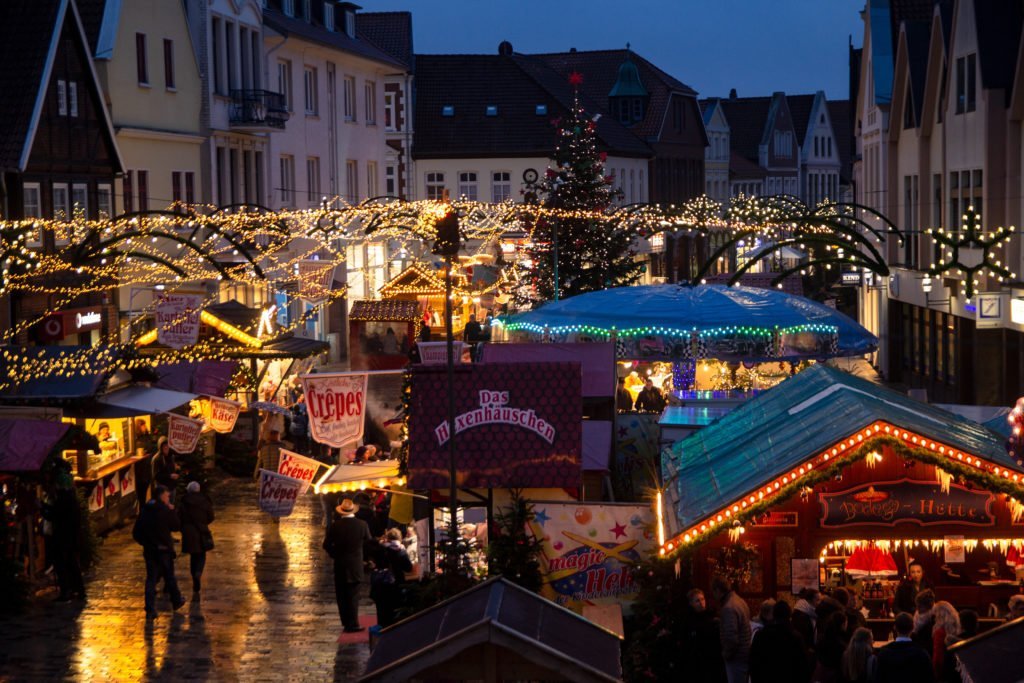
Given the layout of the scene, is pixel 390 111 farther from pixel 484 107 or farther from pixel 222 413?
pixel 222 413

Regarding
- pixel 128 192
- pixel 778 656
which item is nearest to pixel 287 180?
pixel 128 192

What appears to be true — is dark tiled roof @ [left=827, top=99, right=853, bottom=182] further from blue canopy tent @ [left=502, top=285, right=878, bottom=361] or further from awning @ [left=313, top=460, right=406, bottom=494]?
awning @ [left=313, top=460, right=406, bottom=494]

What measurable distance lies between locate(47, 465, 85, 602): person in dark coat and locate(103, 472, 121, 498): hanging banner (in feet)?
13.3

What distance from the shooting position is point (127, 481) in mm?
Result: 25422

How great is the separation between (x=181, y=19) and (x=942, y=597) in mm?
29139

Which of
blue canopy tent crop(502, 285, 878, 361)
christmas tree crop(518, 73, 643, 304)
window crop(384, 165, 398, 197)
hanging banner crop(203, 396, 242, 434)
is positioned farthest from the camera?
window crop(384, 165, 398, 197)

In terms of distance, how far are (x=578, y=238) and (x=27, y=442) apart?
25.3 metres

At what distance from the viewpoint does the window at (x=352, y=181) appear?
54.5 meters

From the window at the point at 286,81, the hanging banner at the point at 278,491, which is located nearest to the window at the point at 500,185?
the window at the point at 286,81

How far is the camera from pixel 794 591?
1547 cm

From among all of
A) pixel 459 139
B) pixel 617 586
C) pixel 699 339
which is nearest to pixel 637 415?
pixel 699 339

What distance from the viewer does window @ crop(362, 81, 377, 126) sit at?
57406 mm

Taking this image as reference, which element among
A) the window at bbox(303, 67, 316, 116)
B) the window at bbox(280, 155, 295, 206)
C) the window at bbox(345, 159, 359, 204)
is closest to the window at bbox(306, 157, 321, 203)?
the window at bbox(280, 155, 295, 206)

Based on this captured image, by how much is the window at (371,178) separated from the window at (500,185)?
10755mm
